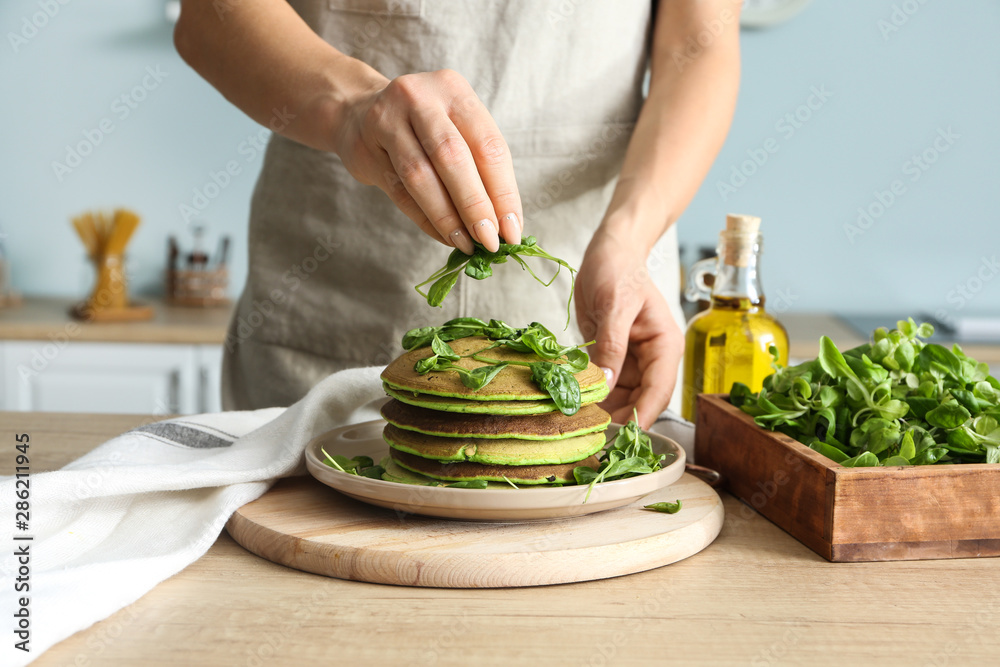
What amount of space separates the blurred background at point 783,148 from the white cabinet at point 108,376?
37 centimetres

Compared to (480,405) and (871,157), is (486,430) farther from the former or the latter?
(871,157)

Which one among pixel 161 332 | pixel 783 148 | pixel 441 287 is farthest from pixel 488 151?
pixel 783 148

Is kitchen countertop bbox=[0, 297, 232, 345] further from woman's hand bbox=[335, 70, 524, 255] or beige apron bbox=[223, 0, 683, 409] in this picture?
woman's hand bbox=[335, 70, 524, 255]

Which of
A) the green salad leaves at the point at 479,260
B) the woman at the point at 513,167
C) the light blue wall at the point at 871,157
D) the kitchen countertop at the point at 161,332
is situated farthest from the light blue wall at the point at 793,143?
the green salad leaves at the point at 479,260

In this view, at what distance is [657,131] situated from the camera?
122 centimetres

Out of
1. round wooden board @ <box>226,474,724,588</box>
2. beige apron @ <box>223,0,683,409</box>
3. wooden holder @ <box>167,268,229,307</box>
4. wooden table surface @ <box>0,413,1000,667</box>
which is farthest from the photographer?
wooden holder @ <box>167,268,229,307</box>

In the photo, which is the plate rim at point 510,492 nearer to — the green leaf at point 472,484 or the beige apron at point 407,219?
the green leaf at point 472,484

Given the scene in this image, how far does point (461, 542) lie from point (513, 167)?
61 centimetres

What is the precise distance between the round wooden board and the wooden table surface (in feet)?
0.04

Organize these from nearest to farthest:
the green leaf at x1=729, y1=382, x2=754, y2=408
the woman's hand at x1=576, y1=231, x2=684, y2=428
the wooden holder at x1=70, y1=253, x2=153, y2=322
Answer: the green leaf at x1=729, y1=382, x2=754, y2=408 < the woman's hand at x1=576, y1=231, x2=684, y2=428 < the wooden holder at x1=70, y1=253, x2=153, y2=322

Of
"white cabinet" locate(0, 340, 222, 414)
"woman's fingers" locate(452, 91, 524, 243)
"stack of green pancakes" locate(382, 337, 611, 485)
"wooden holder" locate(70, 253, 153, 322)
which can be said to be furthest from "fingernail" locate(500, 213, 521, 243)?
"wooden holder" locate(70, 253, 153, 322)

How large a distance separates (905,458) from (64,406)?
2.30 metres

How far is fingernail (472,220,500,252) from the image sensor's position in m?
0.77

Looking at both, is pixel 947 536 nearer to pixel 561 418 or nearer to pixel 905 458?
pixel 905 458
